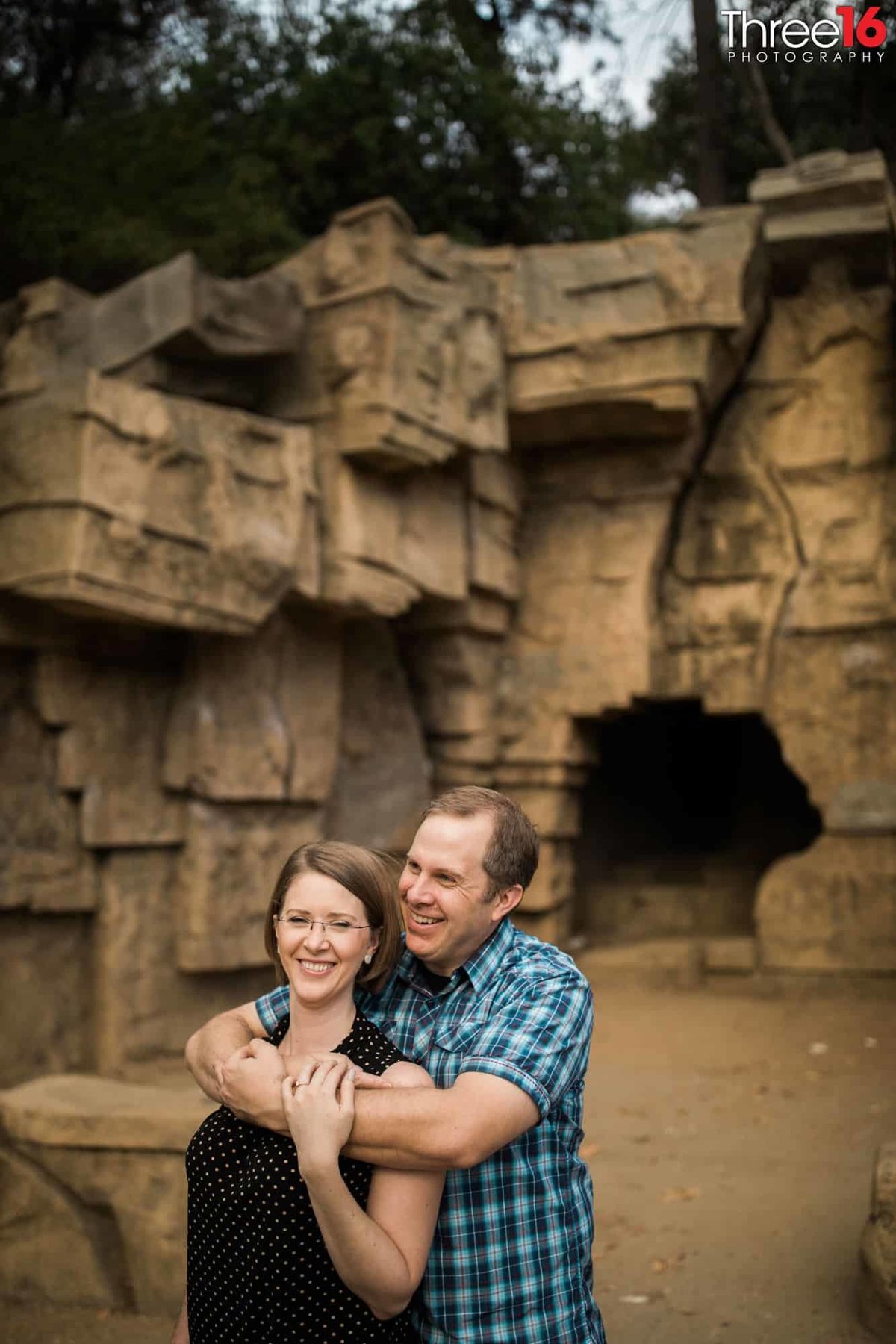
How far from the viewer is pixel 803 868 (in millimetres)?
8281

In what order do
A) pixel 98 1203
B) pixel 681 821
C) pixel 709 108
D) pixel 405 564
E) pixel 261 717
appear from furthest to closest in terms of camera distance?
Result: pixel 681 821 < pixel 709 108 < pixel 405 564 < pixel 261 717 < pixel 98 1203

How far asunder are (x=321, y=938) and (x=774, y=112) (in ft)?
41.0

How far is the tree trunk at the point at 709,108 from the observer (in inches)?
406

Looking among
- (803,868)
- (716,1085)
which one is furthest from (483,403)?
(716,1085)

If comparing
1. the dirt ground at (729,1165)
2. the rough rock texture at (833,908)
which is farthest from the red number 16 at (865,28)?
the dirt ground at (729,1165)

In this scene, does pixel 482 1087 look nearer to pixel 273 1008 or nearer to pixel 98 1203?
pixel 273 1008

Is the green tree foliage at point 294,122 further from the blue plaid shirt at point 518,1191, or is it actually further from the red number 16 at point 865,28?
the blue plaid shirt at point 518,1191

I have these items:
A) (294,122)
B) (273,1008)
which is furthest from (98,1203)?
(294,122)

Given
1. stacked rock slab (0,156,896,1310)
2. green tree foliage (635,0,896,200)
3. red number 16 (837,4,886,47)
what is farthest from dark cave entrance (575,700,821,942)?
green tree foliage (635,0,896,200)

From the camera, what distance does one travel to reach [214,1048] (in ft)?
6.47

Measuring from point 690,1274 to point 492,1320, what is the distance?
2.42 metres

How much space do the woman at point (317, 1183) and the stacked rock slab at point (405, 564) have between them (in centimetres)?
448

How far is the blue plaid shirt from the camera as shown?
172 cm

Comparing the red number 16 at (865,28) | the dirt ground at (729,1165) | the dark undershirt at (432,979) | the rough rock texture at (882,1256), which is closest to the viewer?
the dark undershirt at (432,979)
